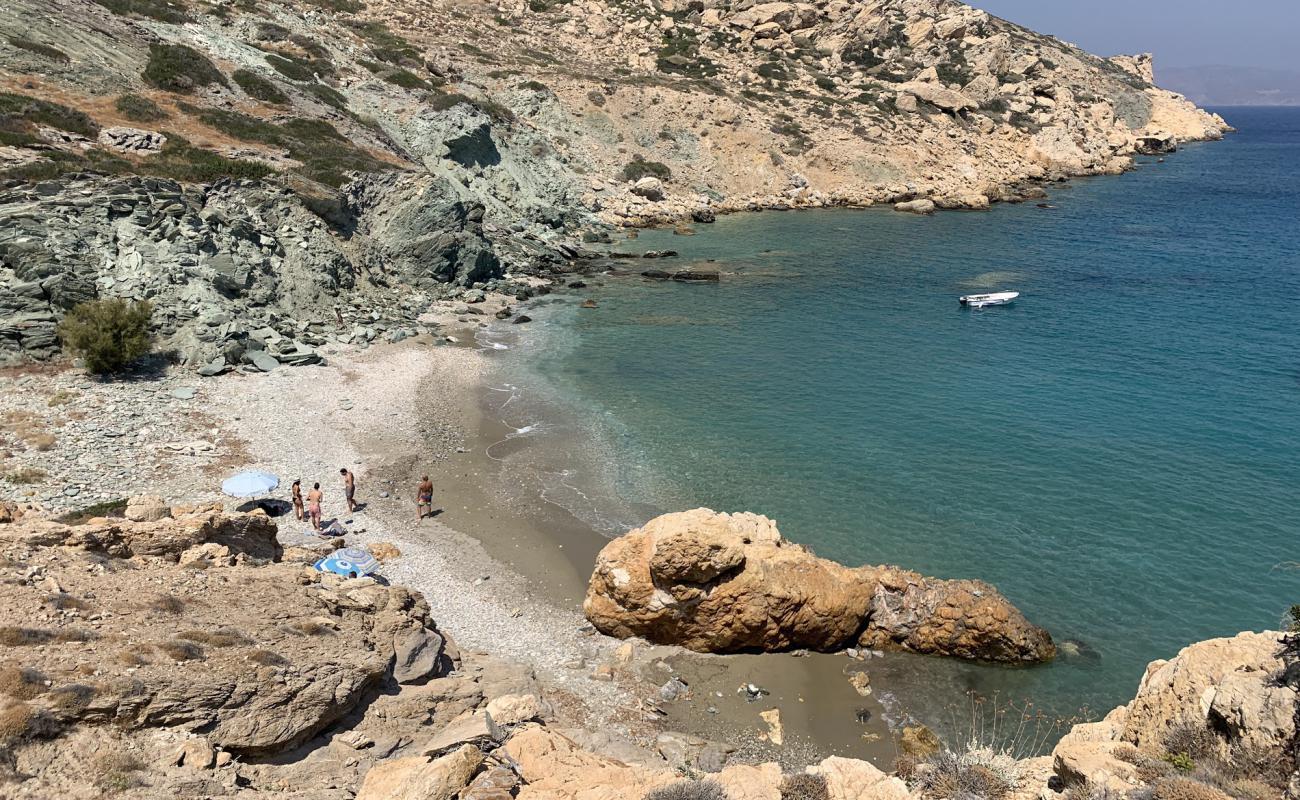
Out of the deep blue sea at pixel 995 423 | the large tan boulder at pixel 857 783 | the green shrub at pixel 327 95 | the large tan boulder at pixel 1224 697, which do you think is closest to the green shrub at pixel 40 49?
the green shrub at pixel 327 95

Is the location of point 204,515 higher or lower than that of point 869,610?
higher

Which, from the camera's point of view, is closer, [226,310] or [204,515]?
[204,515]

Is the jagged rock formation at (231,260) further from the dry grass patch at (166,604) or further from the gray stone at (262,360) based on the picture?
the dry grass patch at (166,604)

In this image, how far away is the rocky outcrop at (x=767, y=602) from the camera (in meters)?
Answer: 18.1

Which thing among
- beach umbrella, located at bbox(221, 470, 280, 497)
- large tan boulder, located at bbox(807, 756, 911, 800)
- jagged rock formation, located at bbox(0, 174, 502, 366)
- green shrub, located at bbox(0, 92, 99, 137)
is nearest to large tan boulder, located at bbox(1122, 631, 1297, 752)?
large tan boulder, located at bbox(807, 756, 911, 800)

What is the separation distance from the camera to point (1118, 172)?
10644cm

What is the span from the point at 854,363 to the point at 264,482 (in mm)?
26311

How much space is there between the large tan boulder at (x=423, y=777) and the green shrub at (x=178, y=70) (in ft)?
192

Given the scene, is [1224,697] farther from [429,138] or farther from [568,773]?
[429,138]

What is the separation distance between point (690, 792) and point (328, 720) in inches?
221

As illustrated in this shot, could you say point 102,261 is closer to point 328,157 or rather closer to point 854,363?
point 328,157

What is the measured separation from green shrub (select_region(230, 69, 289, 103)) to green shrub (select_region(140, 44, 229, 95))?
3.86 ft

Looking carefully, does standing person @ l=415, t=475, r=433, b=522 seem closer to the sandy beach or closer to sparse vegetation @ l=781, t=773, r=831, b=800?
the sandy beach

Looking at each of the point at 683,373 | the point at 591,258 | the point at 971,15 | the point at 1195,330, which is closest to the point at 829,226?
the point at 591,258
